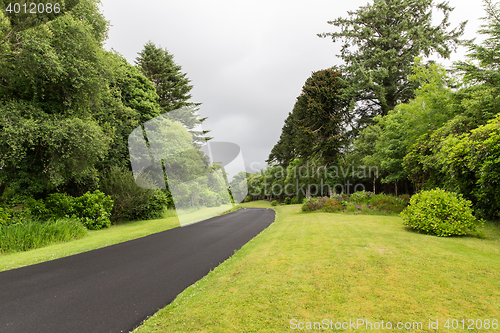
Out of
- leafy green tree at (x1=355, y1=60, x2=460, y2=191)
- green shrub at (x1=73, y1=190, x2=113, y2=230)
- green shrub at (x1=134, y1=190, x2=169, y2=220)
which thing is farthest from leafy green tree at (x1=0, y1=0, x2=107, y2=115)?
leafy green tree at (x1=355, y1=60, x2=460, y2=191)

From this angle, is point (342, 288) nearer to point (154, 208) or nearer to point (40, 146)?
point (40, 146)

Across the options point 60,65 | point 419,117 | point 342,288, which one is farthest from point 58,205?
point 419,117

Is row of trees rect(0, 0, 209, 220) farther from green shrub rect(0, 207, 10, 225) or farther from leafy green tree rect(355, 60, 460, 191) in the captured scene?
leafy green tree rect(355, 60, 460, 191)

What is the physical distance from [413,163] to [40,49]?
18407 mm

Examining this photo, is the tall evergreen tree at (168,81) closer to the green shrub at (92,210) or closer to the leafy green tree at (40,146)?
the green shrub at (92,210)

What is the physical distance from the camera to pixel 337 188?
2964 cm

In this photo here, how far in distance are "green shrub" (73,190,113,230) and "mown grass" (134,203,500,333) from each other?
428 inches

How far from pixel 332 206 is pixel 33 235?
52.7ft

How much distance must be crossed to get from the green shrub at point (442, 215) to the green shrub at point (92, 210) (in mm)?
15394

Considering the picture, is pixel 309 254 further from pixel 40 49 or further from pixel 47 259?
pixel 40 49

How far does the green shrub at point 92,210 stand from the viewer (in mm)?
12672

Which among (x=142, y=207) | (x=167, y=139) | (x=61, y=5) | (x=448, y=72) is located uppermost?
(x=61, y=5)

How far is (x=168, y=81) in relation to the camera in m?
35.1


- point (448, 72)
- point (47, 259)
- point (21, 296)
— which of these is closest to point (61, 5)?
point (47, 259)
